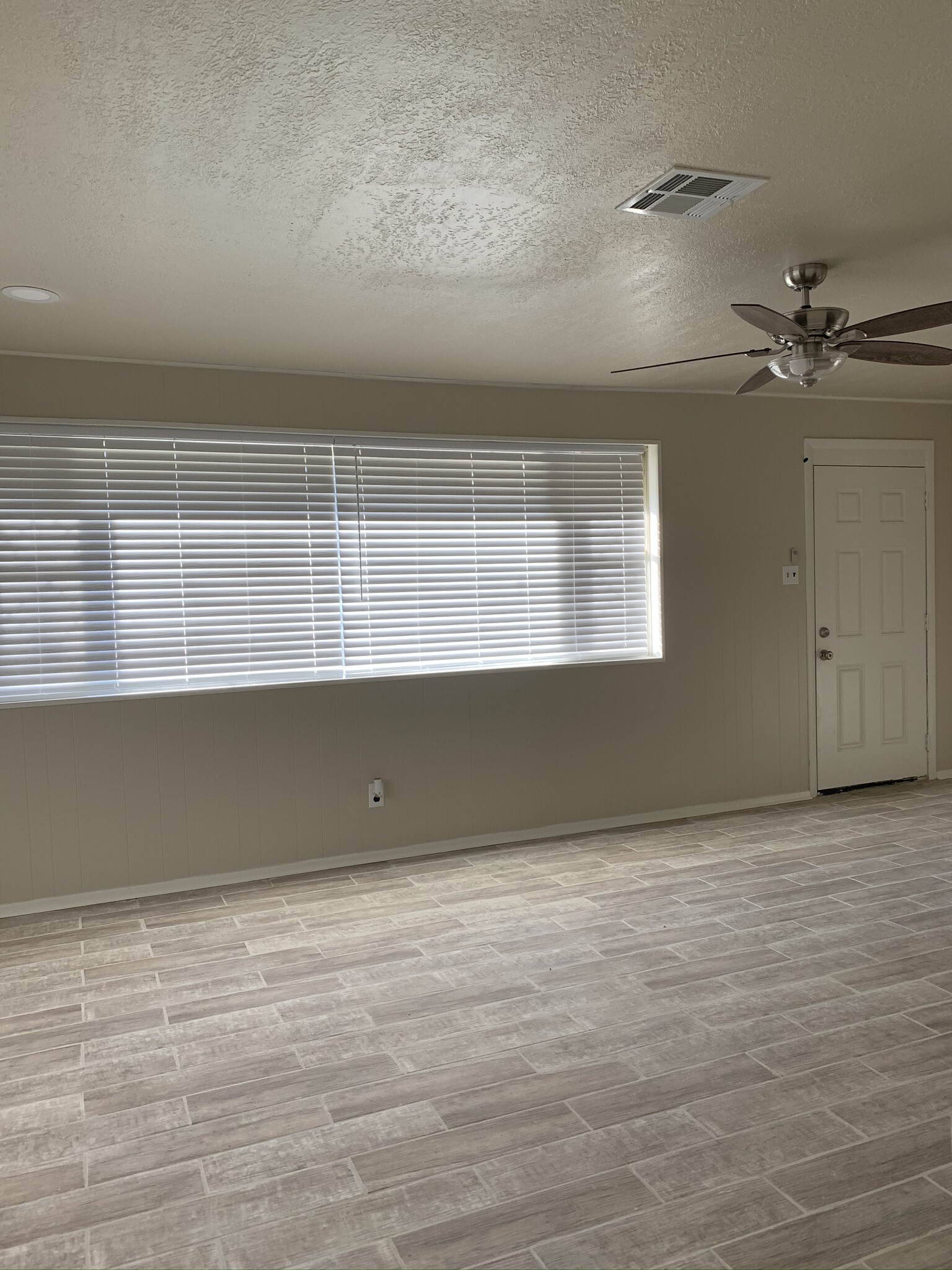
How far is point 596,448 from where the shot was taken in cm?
562

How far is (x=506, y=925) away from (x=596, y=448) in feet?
9.38

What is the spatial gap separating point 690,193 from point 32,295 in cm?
238

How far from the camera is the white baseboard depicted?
449 centimetres

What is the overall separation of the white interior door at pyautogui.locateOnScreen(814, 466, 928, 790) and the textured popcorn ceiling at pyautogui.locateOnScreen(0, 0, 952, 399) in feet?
7.50

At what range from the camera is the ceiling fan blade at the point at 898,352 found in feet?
11.1

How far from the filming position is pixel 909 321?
304cm

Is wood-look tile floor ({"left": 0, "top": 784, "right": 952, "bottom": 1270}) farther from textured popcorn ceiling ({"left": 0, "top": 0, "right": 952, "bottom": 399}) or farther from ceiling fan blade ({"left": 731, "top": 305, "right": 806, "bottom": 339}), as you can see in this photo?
textured popcorn ceiling ({"left": 0, "top": 0, "right": 952, "bottom": 399})

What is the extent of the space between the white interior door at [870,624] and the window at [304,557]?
51.1 inches

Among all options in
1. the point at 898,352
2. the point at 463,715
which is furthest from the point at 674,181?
the point at 463,715

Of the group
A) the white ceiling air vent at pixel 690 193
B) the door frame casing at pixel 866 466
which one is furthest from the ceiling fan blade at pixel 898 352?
the door frame casing at pixel 866 466

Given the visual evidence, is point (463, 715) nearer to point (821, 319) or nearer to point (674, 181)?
point (821, 319)

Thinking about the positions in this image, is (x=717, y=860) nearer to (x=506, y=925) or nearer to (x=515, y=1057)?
(x=506, y=925)

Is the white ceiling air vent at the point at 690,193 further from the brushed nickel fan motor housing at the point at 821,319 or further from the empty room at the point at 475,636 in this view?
the brushed nickel fan motor housing at the point at 821,319

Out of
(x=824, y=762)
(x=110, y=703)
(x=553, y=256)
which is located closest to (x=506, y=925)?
(x=110, y=703)
